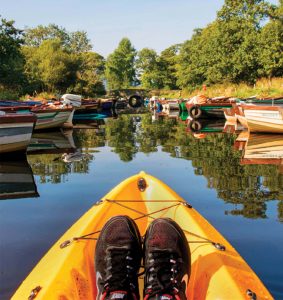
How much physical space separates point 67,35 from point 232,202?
267 feet

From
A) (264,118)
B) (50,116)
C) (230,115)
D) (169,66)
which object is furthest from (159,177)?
(169,66)

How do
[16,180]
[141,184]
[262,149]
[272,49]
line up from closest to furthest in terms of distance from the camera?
1. [141,184]
2. [16,180]
3. [262,149]
4. [272,49]

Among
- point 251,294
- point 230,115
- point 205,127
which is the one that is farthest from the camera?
point 230,115

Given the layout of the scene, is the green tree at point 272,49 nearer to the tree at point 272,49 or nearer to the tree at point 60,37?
the tree at point 272,49

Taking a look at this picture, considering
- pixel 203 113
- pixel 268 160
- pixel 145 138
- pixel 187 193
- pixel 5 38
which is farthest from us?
pixel 5 38

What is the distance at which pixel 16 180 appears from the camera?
830 cm

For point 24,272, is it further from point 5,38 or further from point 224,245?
point 5,38

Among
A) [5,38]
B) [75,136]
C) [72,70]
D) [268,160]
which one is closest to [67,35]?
[72,70]

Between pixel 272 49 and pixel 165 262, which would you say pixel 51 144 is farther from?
pixel 272 49

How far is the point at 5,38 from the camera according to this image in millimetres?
32875

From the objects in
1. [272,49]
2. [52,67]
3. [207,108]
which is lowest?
[207,108]

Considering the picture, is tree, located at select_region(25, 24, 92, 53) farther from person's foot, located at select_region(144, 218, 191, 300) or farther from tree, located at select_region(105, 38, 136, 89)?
person's foot, located at select_region(144, 218, 191, 300)

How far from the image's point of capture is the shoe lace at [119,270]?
2619 millimetres

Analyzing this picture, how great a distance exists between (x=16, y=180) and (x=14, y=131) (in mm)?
2364
